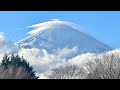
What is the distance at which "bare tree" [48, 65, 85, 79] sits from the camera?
52.4 feet

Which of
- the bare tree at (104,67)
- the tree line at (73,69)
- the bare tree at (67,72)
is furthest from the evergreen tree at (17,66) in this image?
the bare tree at (104,67)

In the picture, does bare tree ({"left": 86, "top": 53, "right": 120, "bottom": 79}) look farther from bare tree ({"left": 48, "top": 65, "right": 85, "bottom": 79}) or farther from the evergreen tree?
the evergreen tree

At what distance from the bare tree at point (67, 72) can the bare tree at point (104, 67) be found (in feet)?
→ 1.84

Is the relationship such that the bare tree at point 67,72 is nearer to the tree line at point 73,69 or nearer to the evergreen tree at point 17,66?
the tree line at point 73,69

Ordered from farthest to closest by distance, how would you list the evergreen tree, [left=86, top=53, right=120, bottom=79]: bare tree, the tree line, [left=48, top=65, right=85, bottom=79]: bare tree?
the evergreen tree < [left=48, top=65, right=85, bottom=79]: bare tree < the tree line < [left=86, top=53, right=120, bottom=79]: bare tree

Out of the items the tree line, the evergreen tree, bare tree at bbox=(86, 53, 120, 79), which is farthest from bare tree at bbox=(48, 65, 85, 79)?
the evergreen tree

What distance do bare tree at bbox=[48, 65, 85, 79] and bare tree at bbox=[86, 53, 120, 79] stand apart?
562mm

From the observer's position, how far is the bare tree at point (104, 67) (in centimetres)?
1473

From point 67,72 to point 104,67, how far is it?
224 cm

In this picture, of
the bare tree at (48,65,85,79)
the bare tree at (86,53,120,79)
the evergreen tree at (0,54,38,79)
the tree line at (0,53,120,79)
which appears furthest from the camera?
the evergreen tree at (0,54,38,79)
